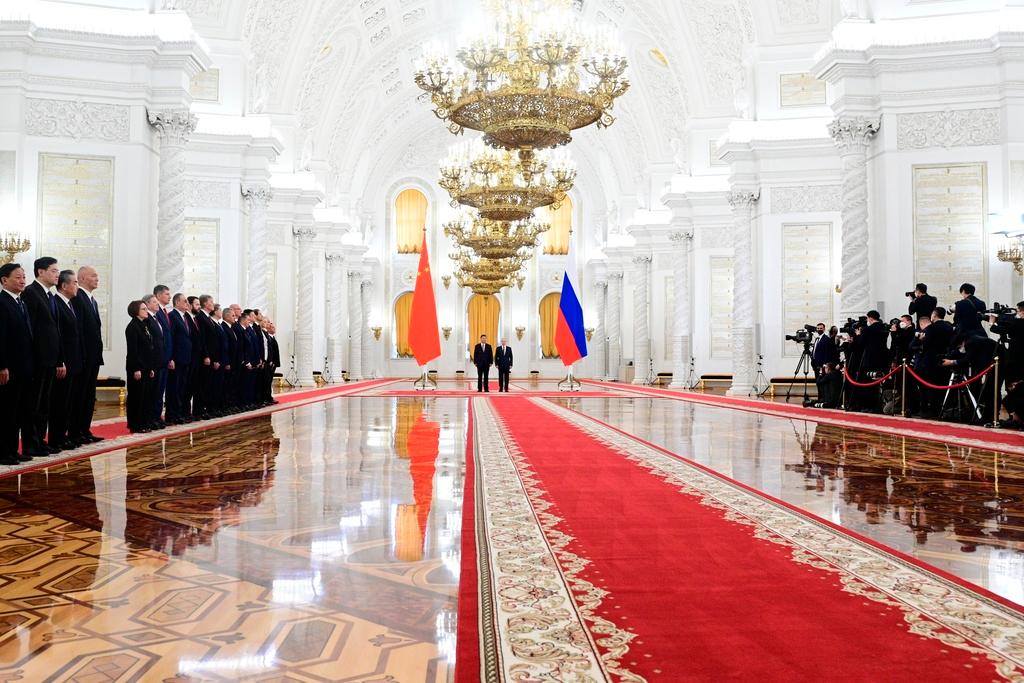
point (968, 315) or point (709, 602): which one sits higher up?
point (968, 315)

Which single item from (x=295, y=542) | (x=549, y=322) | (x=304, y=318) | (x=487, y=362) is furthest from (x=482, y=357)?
(x=295, y=542)

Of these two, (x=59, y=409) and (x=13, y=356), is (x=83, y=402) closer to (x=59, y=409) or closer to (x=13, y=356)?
(x=59, y=409)

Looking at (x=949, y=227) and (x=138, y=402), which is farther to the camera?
(x=949, y=227)

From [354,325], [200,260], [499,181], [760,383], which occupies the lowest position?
[760,383]

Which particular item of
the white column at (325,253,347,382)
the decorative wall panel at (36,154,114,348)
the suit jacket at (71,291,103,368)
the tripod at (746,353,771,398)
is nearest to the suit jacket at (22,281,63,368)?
the suit jacket at (71,291,103,368)

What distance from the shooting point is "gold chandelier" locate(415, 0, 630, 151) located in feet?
31.8

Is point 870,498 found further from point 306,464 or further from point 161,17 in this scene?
point 161,17

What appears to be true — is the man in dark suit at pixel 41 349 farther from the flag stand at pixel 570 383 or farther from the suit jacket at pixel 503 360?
the suit jacket at pixel 503 360

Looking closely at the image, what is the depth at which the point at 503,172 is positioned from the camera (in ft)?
47.2

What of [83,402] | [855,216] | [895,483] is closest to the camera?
[895,483]

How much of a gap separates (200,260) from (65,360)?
32.0 ft

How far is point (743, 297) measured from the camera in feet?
53.6

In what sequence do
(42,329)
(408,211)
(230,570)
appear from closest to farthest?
(230,570)
(42,329)
(408,211)

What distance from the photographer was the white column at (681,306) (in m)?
20.7
